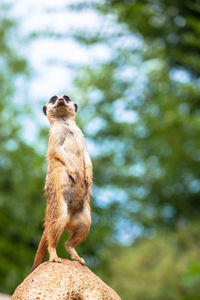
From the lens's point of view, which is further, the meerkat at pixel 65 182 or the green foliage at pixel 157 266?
the green foliage at pixel 157 266

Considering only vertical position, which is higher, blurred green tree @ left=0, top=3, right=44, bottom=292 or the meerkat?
blurred green tree @ left=0, top=3, right=44, bottom=292

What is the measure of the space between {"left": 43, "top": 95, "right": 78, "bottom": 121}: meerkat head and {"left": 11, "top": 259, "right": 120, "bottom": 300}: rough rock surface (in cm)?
115

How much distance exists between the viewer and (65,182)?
416 centimetres

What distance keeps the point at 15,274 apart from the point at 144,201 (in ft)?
13.2

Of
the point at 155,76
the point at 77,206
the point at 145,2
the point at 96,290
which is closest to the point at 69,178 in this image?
the point at 77,206

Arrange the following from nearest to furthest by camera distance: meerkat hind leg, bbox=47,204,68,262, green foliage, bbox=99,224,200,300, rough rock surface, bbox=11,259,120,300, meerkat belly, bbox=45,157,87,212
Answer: rough rock surface, bbox=11,259,120,300 → meerkat hind leg, bbox=47,204,68,262 → meerkat belly, bbox=45,157,87,212 → green foliage, bbox=99,224,200,300

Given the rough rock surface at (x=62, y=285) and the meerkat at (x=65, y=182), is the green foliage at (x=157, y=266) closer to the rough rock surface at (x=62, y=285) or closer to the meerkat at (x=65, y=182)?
the meerkat at (x=65, y=182)

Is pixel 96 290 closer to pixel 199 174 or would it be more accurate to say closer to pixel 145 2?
pixel 145 2

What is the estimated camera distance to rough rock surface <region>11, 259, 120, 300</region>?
3852 millimetres

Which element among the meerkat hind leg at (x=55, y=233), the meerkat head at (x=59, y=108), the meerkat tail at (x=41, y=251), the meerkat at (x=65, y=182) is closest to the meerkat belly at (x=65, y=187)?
the meerkat at (x=65, y=182)

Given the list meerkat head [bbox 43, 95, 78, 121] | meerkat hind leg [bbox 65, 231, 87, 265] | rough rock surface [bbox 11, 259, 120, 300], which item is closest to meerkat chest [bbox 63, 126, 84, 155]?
meerkat head [bbox 43, 95, 78, 121]

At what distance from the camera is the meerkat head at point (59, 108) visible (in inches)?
171

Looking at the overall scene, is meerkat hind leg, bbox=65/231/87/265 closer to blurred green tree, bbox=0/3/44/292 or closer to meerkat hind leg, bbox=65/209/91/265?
meerkat hind leg, bbox=65/209/91/265

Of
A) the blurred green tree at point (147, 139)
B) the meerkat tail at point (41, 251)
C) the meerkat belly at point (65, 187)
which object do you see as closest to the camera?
the meerkat belly at point (65, 187)
